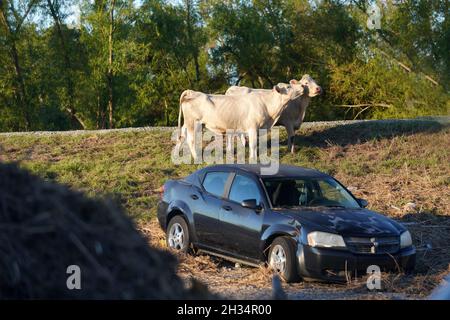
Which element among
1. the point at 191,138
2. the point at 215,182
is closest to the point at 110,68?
the point at 191,138

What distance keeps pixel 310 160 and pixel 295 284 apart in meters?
10.8

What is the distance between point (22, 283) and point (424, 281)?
7.20 m

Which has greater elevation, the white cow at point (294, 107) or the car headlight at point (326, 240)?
the white cow at point (294, 107)

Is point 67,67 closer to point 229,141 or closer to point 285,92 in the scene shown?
point 229,141

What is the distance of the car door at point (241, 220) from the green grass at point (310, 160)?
405 centimetres

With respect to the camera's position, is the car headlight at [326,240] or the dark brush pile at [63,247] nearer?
the dark brush pile at [63,247]

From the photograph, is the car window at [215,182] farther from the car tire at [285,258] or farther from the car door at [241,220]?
the car tire at [285,258]

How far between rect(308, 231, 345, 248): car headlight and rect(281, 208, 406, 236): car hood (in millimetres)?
64

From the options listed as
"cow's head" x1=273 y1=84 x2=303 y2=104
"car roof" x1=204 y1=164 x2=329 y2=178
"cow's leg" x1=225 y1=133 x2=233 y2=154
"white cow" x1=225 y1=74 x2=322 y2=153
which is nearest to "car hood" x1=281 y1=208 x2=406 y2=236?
"car roof" x1=204 y1=164 x2=329 y2=178

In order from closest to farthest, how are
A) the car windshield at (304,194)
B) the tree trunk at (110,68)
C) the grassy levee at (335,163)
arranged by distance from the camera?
the car windshield at (304,194)
the grassy levee at (335,163)
the tree trunk at (110,68)

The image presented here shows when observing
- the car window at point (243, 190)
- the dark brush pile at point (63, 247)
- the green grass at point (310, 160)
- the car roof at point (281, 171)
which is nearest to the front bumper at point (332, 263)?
the car window at point (243, 190)

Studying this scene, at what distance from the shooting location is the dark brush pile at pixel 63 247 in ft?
15.5

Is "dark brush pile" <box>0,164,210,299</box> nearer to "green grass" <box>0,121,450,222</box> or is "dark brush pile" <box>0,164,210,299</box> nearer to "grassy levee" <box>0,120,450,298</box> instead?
"grassy levee" <box>0,120,450,298</box>

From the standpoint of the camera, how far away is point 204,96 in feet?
73.6
